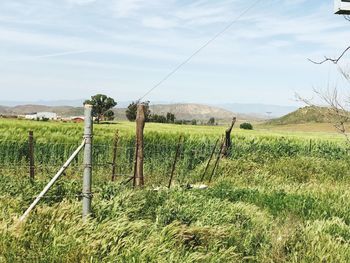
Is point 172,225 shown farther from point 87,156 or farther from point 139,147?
point 139,147

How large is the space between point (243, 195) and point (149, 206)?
3.64 meters

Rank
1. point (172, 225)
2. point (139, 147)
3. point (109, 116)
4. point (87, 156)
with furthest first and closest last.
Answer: point (109, 116) → point (139, 147) → point (172, 225) → point (87, 156)

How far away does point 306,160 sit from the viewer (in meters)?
19.7

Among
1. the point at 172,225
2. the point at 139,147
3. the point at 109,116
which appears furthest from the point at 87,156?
the point at 109,116

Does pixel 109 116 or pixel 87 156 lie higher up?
pixel 87 156

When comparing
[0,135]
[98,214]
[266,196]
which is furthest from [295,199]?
[0,135]

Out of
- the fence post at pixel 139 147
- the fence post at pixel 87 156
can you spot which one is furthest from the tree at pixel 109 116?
the fence post at pixel 87 156

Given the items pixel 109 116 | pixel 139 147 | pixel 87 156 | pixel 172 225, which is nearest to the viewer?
pixel 87 156

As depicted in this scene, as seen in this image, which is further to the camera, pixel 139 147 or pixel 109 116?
pixel 109 116

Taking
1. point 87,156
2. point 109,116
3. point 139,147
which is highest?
point 87,156

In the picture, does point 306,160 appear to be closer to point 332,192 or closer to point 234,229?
point 332,192

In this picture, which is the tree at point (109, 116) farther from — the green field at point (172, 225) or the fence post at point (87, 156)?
the fence post at point (87, 156)

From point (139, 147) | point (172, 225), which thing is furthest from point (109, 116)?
point (172, 225)

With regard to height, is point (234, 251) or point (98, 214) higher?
point (98, 214)
